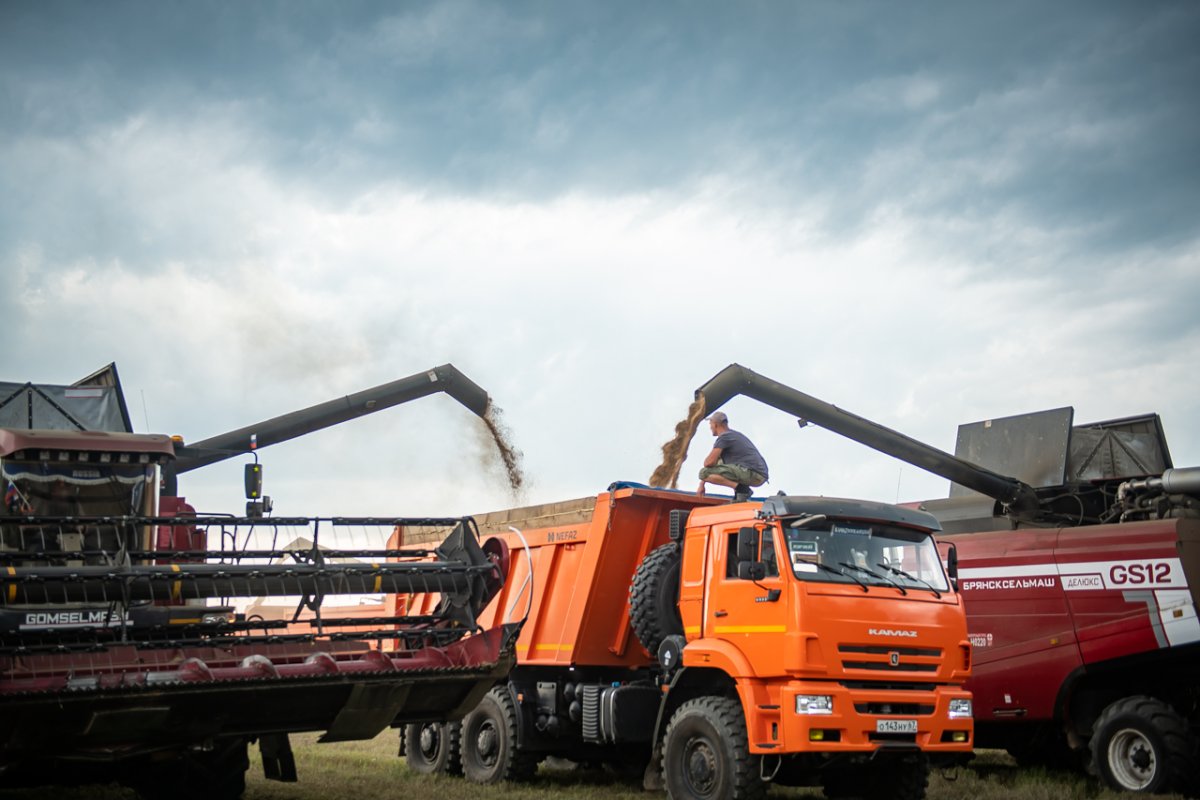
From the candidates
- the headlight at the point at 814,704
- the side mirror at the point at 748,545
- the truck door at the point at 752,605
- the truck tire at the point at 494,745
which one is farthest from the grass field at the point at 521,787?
the side mirror at the point at 748,545

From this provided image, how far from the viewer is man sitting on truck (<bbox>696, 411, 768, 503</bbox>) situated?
40.2 ft

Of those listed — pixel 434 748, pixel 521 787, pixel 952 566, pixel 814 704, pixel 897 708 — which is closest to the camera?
pixel 814 704

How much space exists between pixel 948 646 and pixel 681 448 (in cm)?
711

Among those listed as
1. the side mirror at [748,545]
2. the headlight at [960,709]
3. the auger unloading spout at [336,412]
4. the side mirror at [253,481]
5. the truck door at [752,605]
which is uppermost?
the auger unloading spout at [336,412]

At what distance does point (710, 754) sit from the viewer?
10.1 metres

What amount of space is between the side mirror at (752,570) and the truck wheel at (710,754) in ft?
3.67

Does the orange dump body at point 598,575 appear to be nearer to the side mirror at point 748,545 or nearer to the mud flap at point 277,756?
the side mirror at point 748,545

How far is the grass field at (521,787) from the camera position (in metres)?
11.2

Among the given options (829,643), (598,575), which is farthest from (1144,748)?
(598,575)

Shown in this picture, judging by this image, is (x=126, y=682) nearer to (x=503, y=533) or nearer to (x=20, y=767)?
(x=20, y=767)

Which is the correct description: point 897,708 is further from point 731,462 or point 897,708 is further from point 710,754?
point 731,462

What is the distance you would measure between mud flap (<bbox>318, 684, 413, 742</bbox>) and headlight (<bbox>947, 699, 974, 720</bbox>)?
460 cm

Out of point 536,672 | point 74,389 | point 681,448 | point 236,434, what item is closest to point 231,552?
point 536,672

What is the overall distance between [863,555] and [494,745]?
5.03 metres
